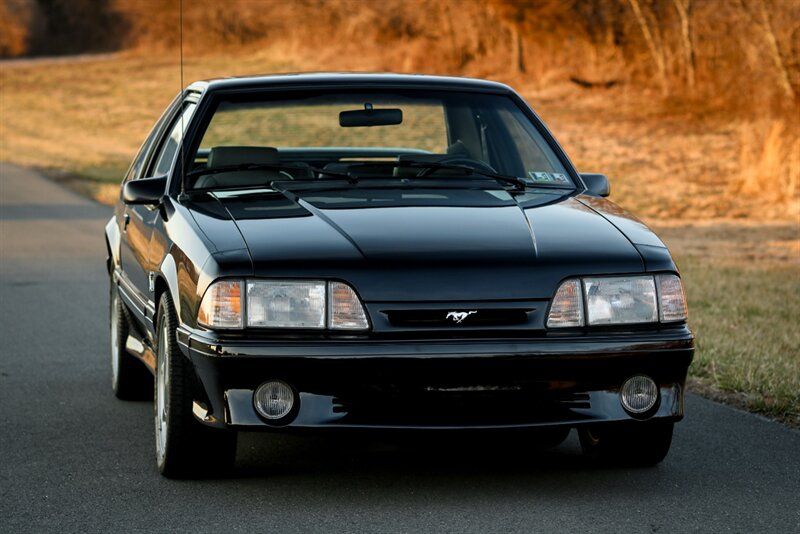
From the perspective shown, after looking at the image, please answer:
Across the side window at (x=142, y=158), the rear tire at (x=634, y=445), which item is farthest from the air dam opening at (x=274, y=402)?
the side window at (x=142, y=158)

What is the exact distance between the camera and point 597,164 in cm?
2491

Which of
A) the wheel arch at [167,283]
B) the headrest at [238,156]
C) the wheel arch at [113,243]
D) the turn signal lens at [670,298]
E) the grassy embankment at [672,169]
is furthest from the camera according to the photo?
the grassy embankment at [672,169]

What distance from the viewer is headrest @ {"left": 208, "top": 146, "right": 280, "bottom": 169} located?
20.3 feet

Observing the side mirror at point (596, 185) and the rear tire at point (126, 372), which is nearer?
the side mirror at point (596, 185)

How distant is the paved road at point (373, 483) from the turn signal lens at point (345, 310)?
620mm

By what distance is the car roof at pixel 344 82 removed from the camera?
21.2ft

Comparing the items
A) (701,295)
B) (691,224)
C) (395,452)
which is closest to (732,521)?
(395,452)

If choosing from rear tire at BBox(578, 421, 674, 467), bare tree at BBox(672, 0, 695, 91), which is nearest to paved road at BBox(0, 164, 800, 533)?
rear tire at BBox(578, 421, 674, 467)

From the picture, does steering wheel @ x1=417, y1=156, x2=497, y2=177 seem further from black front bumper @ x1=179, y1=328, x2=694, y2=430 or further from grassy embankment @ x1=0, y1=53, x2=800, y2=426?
grassy embankment @ x1=0, y1=53, x2=800, y2=426

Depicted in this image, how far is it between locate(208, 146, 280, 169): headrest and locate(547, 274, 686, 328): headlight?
1748mm

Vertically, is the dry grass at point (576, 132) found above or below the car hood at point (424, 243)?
below

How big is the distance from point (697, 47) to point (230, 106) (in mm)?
29028

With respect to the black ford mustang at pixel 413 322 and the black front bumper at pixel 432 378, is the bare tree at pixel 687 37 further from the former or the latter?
the black front bumper at pixel 432 378

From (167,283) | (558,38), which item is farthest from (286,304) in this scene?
(558,38)
